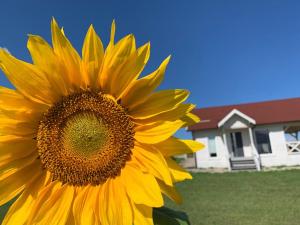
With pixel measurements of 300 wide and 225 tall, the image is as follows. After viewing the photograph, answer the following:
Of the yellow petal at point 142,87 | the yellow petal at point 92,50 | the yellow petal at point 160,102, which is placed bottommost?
the yellow petal at point 160,102

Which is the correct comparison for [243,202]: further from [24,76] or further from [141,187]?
[24,76]

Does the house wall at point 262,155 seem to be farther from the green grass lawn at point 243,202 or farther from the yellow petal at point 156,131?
the yellow petal at point 156,131

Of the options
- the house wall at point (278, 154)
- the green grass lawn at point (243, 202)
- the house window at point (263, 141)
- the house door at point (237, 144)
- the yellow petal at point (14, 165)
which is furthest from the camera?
the house door at point (237, 144)

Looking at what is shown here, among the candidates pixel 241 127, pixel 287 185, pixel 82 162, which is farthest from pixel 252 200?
pixel 241 127

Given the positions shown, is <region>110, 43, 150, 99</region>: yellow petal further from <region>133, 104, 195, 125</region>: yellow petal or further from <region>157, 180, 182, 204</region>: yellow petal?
<region>157, 180, 182, 204</region>: yellow petal

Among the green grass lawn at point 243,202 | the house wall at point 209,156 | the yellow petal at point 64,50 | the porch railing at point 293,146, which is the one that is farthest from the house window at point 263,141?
the yellow petal at point 64,50

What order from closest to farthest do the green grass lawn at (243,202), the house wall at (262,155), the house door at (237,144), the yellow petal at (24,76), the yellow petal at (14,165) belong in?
the yellow petal at (24,76), the yellow petal at (14,165), the green grass lawn at (243,202), the house wall at (262,155), the house door at (237,144)

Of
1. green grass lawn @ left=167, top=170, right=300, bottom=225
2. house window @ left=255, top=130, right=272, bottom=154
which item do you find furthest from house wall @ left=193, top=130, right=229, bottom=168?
green grass lawn @ left=167, top=170, right=300, bottom=225

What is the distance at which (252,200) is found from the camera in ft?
37.1

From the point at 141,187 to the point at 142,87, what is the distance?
1.25 ft

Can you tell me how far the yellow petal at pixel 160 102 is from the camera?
1.26 metres

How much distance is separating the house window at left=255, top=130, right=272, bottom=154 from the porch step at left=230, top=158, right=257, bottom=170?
161 cm

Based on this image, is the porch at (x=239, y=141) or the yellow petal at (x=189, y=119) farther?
the porch at (x=239, y=141)

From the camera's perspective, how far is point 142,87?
4.28 feet
